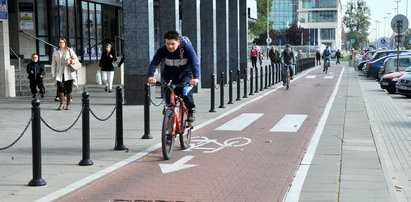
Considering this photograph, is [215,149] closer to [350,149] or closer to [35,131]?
[350,149]

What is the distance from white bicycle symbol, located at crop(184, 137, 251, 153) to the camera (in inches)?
375

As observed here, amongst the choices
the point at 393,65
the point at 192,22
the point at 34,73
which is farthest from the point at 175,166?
the point at 393,65

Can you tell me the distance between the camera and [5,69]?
19469 mm

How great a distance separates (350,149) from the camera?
938 cm

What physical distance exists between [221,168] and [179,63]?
1953 millimetres

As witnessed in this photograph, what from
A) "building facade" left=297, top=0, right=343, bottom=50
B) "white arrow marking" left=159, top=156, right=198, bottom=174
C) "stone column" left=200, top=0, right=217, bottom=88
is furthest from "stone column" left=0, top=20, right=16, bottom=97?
"building facade" left=297, top=0, right=343, bottom=50

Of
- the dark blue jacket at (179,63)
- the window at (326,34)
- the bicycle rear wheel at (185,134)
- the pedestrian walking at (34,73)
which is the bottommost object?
the bicycle rear wheel at (185,134)

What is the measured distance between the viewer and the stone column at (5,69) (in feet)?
63.9

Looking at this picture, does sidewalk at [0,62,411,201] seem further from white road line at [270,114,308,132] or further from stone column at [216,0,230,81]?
stone column at [216,0,230,81]

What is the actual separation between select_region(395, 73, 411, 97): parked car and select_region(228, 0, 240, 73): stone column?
11529 millimetres

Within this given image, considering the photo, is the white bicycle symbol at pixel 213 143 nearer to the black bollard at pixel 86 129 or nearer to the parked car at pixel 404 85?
the black bollard at pixel 86 129

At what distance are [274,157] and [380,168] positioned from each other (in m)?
1.55

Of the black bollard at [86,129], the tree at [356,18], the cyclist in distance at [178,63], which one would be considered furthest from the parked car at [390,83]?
the tree at [356,18]

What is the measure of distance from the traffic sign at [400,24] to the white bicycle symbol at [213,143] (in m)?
17.8
